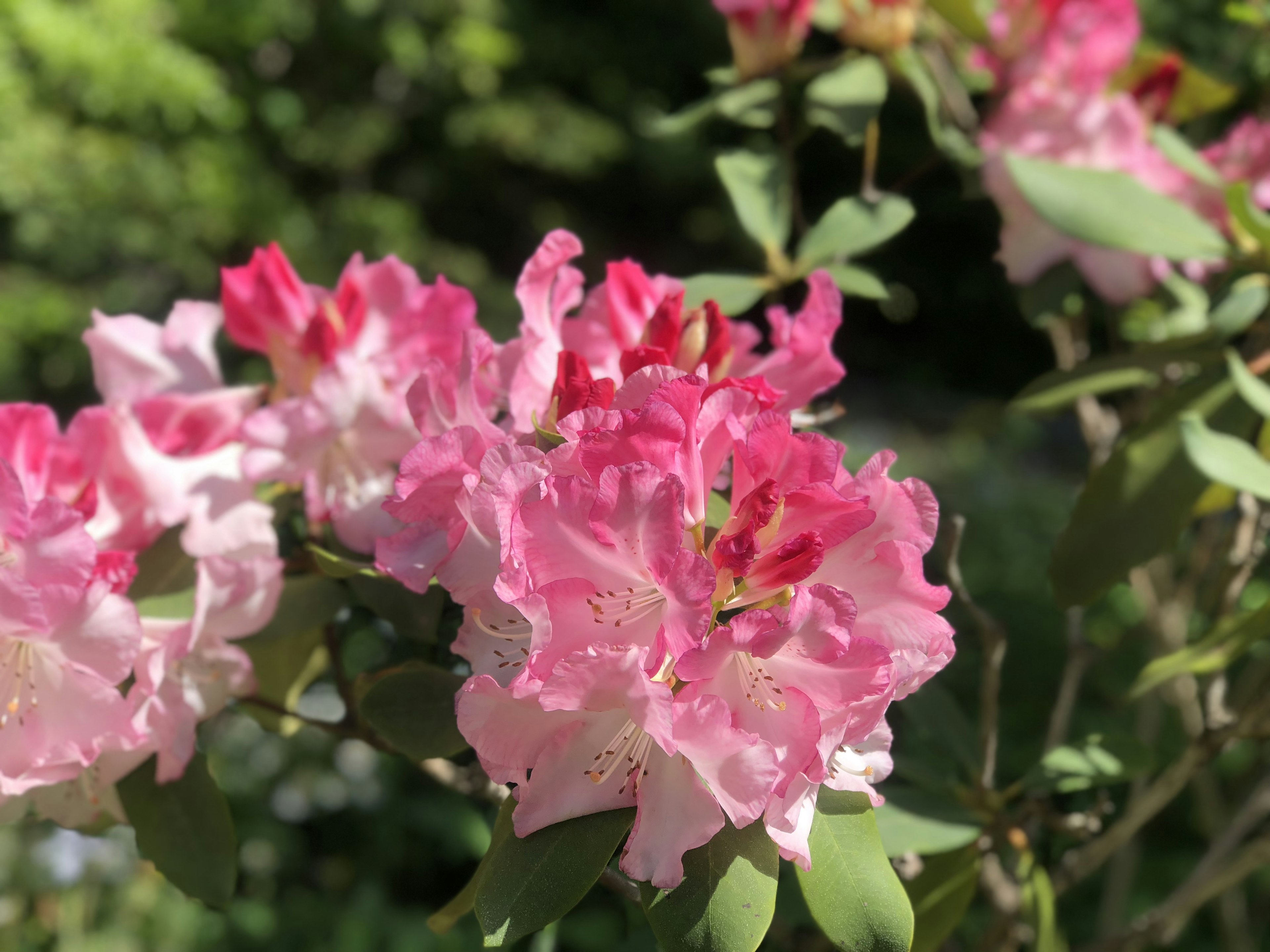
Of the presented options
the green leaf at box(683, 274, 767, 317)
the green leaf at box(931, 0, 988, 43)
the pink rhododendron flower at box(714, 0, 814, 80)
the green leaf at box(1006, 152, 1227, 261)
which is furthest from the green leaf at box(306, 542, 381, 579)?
the green leaf at box(931, 0, 988, 43)

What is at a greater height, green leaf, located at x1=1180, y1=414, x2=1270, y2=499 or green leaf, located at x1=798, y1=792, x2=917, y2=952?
green leaf, located at x1=1180, y1=414, x2=1270, y2=499

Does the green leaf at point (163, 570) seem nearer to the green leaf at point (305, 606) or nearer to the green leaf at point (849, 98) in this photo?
the green leaf at point (305, 606)

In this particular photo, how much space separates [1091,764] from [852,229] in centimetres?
48

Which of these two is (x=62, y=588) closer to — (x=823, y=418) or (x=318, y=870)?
(x=823, y=418)

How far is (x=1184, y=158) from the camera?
1016 millimetres

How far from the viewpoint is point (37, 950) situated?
6.83ft

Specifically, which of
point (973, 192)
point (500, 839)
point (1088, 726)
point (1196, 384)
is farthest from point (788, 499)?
point (1088, 726)

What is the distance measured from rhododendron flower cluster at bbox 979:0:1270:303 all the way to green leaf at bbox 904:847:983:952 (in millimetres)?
555

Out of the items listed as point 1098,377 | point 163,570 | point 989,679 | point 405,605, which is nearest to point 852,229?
point 1098,377

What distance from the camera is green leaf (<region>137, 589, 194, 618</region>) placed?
701 mm

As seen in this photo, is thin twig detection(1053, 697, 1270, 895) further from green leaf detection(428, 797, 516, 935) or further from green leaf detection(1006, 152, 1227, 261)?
green leaf detection(428, 797, 516, 935)

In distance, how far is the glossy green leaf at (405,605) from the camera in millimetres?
698

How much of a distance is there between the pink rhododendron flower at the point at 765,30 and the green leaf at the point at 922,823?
720 millimetres

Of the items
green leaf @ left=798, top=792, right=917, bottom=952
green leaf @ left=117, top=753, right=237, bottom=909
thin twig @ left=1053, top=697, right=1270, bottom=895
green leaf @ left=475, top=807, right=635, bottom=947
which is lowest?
thin twig @ left=1053, top=697, right=1270, bottom=895
